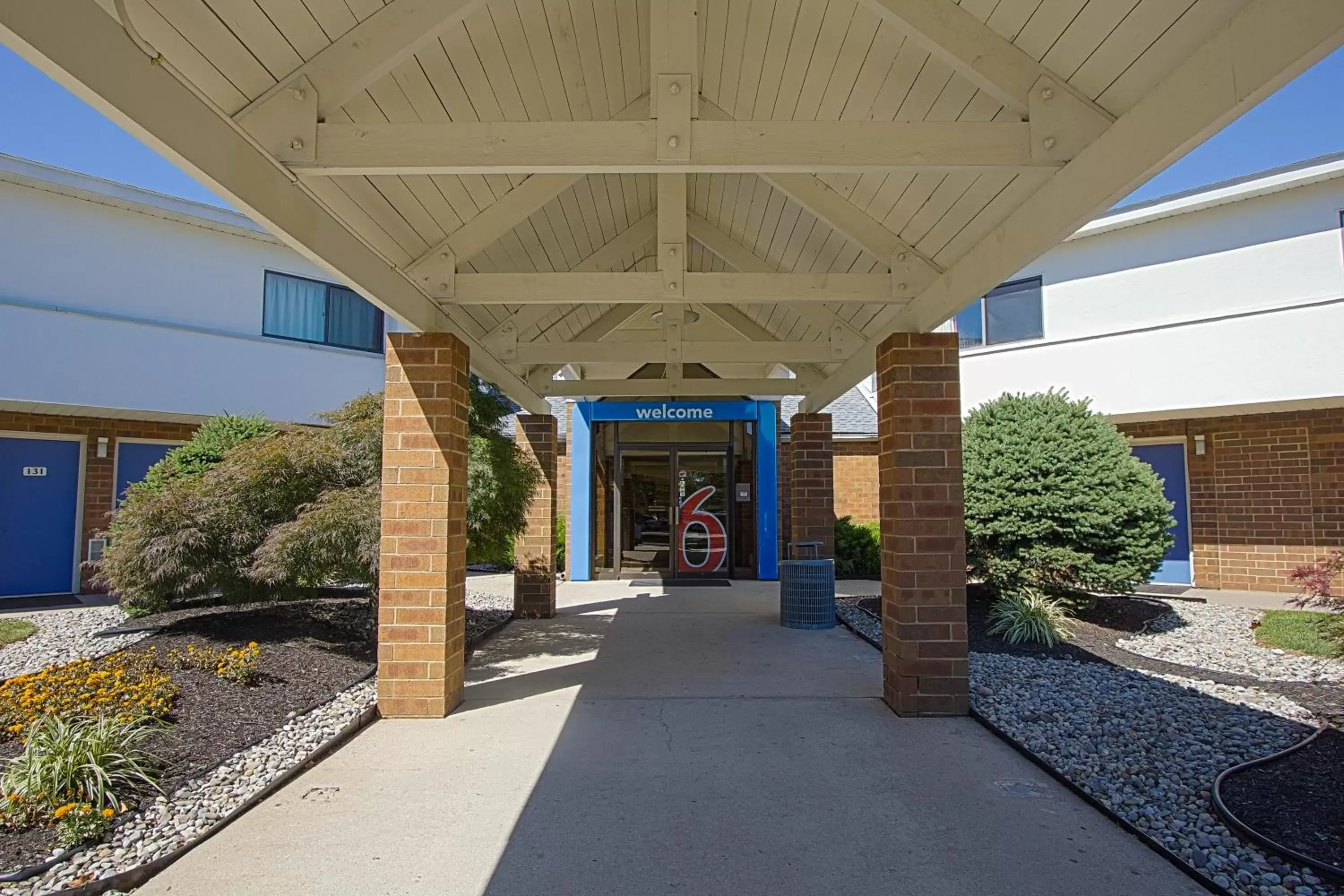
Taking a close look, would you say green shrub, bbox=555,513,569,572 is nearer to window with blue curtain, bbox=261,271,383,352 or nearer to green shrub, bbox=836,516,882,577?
window with blue curtain, bbox=261,271,383,352

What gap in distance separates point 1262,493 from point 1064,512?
6.10 m

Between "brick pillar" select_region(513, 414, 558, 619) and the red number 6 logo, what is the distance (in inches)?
168

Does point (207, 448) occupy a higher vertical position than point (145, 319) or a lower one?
lower

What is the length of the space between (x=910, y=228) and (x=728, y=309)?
17.8 ft

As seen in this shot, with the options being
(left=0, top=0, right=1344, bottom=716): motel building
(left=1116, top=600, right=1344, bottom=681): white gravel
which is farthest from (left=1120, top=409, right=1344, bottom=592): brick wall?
(left=1116, top=600, right=1344, bottom=681): white gravel

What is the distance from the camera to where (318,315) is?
46.0 feet

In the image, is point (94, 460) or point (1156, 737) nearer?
point (1156, 737)

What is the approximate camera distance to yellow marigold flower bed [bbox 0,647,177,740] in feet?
14.0

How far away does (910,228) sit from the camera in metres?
5.24

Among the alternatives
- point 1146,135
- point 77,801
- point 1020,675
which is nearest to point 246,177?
point 77,801

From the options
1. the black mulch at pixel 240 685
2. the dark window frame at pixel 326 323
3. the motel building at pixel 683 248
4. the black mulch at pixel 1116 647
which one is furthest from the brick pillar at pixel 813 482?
Answer: the dark window frame at pixel 326 323

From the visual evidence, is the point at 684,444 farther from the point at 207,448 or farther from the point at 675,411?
the point at 207,448

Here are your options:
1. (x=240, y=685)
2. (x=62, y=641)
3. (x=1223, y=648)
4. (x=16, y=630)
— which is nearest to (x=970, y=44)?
(x=240, y=685)

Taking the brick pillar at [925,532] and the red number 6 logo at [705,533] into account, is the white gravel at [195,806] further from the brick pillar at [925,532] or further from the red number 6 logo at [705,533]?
the red number 6 logo at [705,533]
